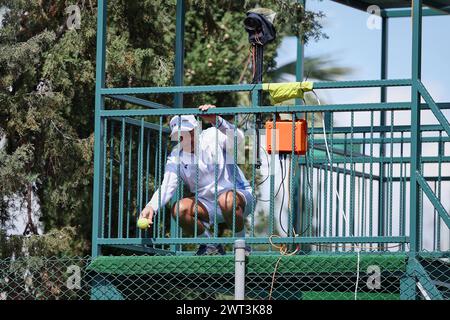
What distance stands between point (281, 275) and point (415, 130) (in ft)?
5.14

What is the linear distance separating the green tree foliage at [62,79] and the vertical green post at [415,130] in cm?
512

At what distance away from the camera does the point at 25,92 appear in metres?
16.9

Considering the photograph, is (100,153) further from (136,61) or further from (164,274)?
(136,61)

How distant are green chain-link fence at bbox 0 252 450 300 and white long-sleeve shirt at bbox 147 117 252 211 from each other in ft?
1.96

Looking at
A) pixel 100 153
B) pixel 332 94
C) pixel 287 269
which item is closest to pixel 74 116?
pixel 100 153

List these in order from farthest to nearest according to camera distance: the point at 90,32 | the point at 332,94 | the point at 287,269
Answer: the point at 332,94, the point at 90,32, the point at 287,269

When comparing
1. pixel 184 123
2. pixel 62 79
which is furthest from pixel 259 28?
pixel 62 79

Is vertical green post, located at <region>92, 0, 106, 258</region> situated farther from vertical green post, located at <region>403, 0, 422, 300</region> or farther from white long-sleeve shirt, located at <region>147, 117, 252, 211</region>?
vertical green post, located at <region>403, 0, 422, 300</region>

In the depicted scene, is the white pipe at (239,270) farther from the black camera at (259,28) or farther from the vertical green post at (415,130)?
the black camera at (259,28)

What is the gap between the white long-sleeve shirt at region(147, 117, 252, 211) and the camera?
39.2 feet

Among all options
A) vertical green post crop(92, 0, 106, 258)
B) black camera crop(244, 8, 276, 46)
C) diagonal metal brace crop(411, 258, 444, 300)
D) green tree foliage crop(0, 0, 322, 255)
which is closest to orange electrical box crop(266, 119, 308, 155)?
black camera crop(244, 8, 276, 46)

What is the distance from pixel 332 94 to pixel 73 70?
12.2 metres

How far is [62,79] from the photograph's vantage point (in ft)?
55.6

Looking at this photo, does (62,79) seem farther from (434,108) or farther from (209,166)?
(434,108)
